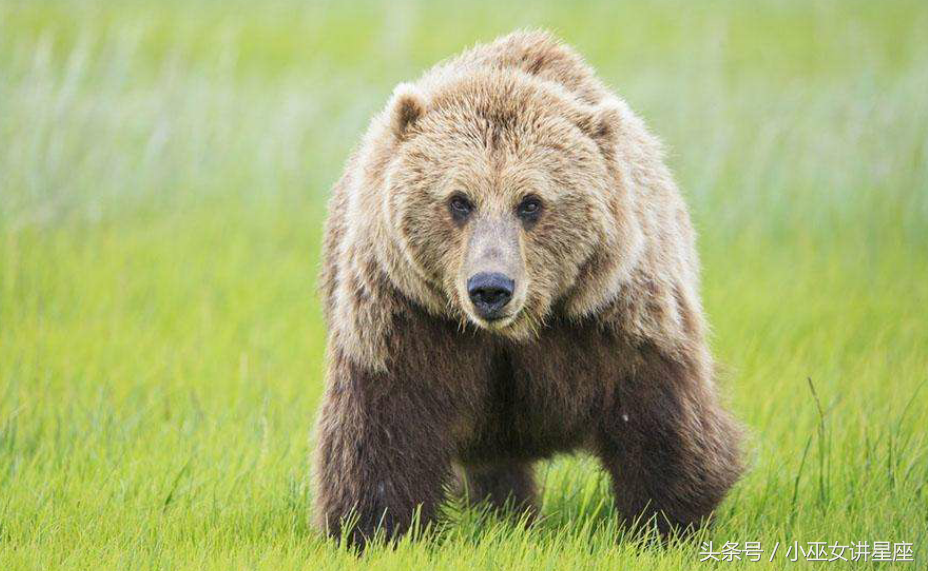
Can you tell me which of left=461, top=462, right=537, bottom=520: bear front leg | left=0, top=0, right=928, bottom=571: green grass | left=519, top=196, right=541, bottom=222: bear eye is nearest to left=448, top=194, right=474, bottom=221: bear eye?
left=519, top=196, right=541, bottom=222: bear eye

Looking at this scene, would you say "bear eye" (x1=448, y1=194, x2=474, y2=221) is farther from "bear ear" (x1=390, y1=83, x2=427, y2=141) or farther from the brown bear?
"bear ear" (x1=390, y1=83, x2=427, y2=141)

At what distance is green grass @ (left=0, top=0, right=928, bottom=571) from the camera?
17.6 ft

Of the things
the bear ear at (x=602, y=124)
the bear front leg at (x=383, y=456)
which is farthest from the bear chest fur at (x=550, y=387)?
the bear ear at (x=602, y=124)

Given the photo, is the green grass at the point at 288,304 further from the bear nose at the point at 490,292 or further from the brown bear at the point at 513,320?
the bear nose at the point at 490,292

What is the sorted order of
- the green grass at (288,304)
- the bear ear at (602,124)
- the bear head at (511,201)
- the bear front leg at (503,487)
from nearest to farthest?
the bear head at (511,201) → the bear ear at (602,124) → the green grass at (288,304) → the bear front leg at (503,487)

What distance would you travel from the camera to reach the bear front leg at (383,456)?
5.03 metres

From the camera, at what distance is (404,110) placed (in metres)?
5.04

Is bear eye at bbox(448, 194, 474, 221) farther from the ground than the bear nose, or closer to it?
farther from the ground

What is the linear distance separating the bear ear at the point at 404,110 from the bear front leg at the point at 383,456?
94 centimetres

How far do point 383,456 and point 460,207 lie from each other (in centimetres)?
101

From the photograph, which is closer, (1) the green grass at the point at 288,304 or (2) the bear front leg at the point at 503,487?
(1) the green grass at the point at 288,304

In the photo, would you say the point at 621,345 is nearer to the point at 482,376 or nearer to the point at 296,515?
the point at 482,376

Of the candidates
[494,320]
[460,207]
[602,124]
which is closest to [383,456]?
[494,320]

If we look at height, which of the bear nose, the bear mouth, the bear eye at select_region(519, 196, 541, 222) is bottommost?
the bear mouth
